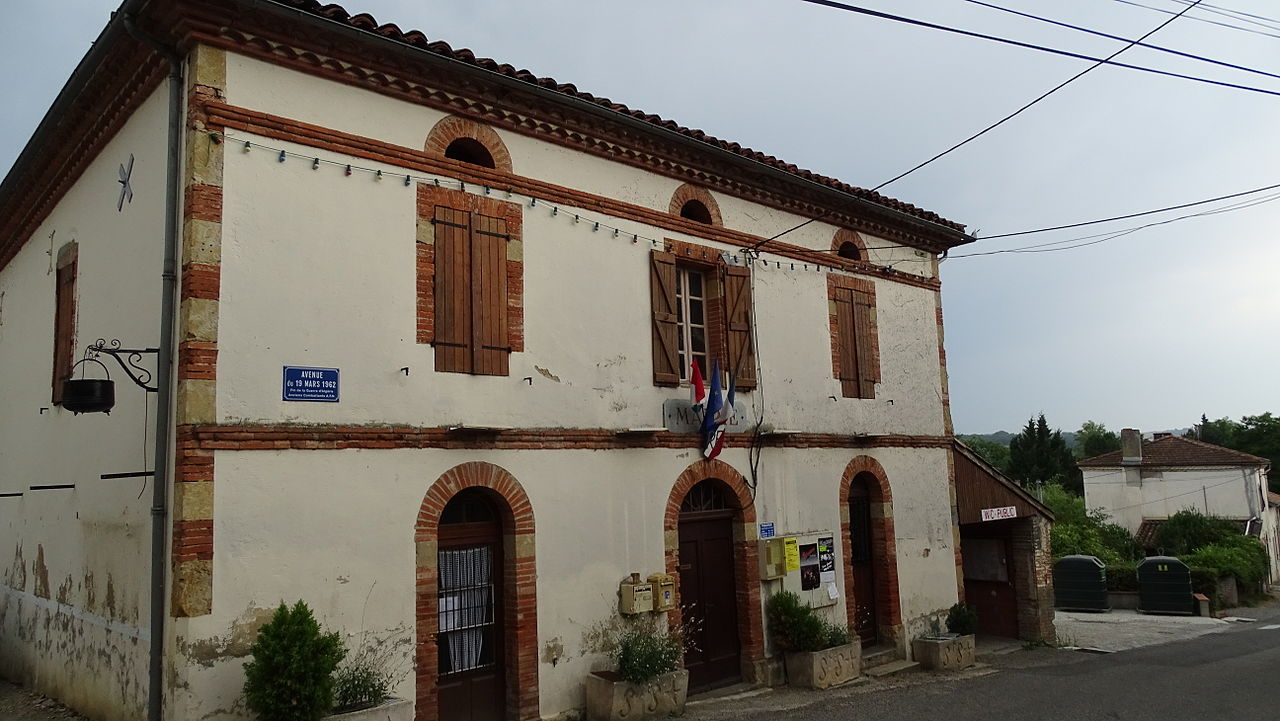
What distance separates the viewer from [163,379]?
6.91 metres

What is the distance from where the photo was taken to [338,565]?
23.7 ft

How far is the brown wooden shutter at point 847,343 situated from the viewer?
12.4 m

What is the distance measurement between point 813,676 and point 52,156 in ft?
35.8

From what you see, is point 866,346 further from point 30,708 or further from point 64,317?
point 30,708

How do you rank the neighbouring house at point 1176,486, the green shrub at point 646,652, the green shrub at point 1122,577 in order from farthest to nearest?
1. the neighbouring house at point 1176,486
2. the green shrub at point 1122,577
3. the green shrub at point 646,652

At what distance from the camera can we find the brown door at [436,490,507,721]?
808cm

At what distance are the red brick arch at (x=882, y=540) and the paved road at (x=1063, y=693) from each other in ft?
3.04

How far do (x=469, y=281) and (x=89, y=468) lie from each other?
4.34 meters

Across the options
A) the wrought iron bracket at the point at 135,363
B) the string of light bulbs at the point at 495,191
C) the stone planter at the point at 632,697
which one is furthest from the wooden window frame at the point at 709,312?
the wrought iron bracket at the point at 135,363

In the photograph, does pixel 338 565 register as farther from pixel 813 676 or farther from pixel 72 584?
pixel 813 676

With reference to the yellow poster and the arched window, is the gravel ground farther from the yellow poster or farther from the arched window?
the yellow poster

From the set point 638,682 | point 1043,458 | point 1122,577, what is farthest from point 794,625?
point 1043,458

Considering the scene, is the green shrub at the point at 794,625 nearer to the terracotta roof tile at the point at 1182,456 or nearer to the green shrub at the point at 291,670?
the green shrub at the point at 291,670

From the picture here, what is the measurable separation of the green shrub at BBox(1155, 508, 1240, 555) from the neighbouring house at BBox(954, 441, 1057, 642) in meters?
17.1
